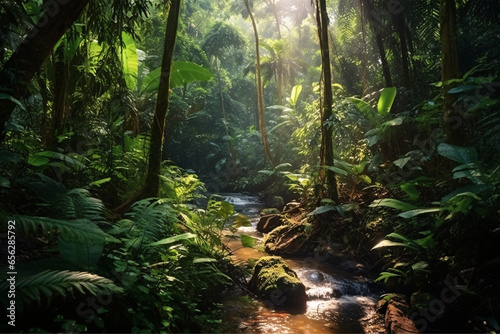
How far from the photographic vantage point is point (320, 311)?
4.49m

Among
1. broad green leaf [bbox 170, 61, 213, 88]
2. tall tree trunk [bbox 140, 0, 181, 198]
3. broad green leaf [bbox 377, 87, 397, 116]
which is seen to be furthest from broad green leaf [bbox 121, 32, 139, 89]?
broad green leaf [bbox 377, 87, 397, 116]

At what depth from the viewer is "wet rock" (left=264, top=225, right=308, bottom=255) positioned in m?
7.06

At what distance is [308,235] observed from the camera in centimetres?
723

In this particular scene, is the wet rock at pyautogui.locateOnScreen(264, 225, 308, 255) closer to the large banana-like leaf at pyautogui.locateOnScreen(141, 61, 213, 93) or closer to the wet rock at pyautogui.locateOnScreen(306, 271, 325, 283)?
the wet rock at pyautogui.locateOnScreen(306, 271, 325, 283)

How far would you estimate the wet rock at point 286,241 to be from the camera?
706cm

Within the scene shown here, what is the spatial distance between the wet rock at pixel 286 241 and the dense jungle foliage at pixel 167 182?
31cm

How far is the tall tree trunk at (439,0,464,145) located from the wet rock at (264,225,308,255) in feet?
11.4

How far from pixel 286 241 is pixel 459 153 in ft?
12.6

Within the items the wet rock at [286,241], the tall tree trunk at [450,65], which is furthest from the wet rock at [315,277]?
the tall tree trunk at [450,65]

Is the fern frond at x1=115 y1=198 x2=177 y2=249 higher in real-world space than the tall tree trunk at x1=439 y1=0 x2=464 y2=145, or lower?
lower

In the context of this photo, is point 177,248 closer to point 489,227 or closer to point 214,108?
point 489,227

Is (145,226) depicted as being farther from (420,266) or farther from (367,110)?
(367,110)

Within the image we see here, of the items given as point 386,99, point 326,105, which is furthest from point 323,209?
point 386,99

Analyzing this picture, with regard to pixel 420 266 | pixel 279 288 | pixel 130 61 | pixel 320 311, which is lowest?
pixel 320 311
